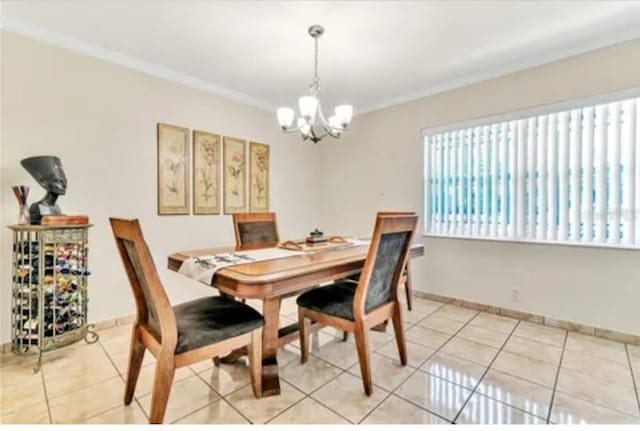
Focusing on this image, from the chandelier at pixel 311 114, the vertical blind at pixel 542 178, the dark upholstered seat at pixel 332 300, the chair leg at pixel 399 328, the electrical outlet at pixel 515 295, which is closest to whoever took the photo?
the dark upholstered seat at pixel 332 300

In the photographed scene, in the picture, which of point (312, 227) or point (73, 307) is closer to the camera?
point (73, 307)

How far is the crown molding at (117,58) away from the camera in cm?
229

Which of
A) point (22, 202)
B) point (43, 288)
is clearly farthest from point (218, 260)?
point (22, 202)

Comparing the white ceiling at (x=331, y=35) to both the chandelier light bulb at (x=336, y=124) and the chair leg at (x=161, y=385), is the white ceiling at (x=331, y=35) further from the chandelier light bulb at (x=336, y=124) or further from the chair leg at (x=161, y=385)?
the chair leg at (x=161, y=385)

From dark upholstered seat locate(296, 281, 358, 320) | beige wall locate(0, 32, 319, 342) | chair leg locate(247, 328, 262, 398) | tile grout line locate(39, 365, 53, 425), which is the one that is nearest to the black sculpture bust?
beige wall locate(0, 32, 319, 342)

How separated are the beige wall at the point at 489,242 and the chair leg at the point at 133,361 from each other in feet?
9.70

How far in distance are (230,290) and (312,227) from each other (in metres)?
3.17

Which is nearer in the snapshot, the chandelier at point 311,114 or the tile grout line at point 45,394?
the tile grout line at point 45,394

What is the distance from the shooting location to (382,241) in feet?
5.78

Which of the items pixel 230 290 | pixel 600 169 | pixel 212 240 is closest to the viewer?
pixel 230 290

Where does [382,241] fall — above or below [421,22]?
below

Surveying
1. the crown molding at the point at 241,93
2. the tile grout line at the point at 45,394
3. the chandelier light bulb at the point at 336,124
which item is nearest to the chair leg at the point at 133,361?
the tile grout line at the point at 45,394

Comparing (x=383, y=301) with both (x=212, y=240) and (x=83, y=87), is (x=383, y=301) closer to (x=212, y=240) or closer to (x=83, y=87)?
(x=212, y=240)

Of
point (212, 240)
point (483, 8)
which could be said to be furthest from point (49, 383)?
point (483, 8)
